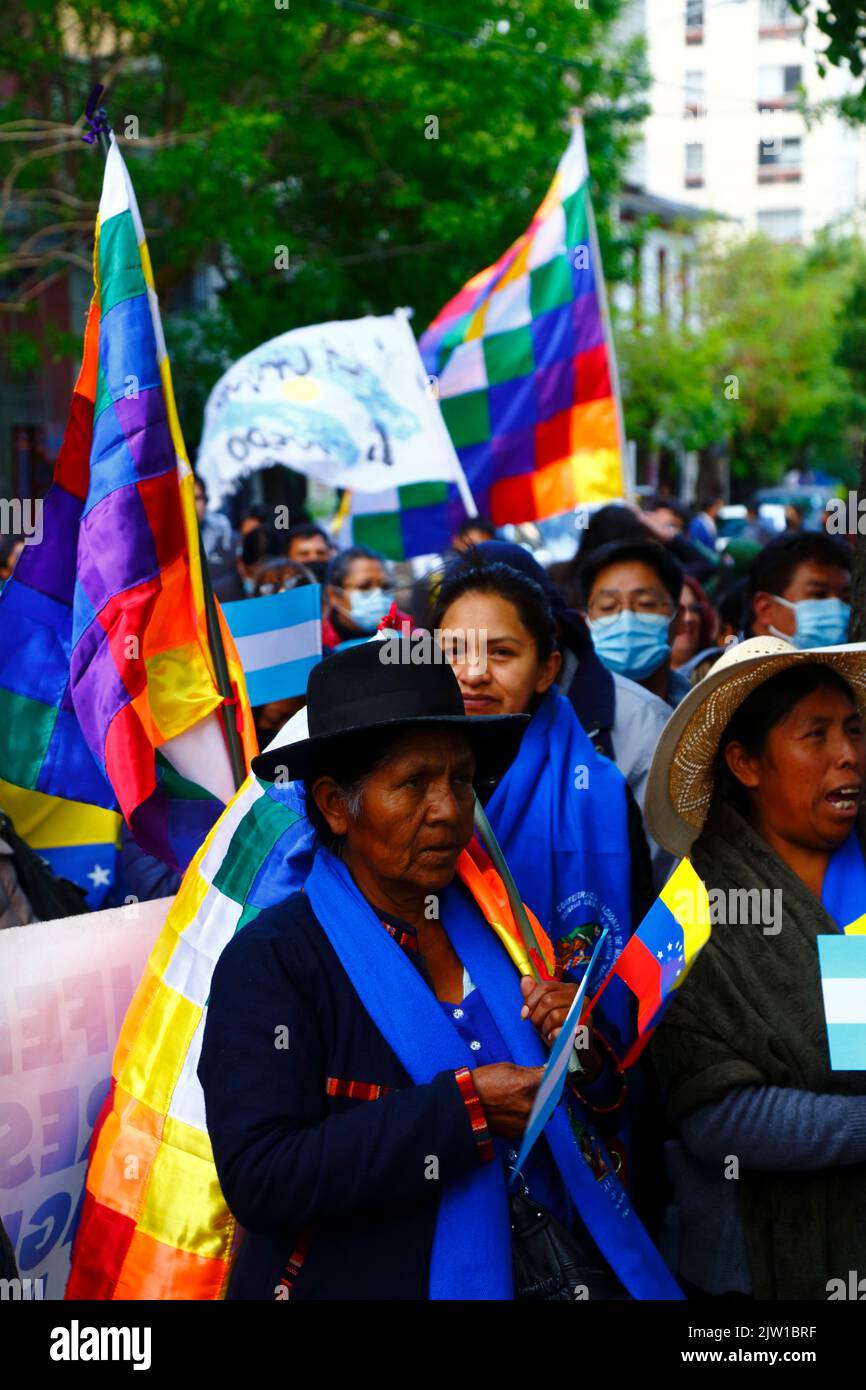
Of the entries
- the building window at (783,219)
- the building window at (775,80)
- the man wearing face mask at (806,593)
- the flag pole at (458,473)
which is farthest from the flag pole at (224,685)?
the building window at (783,219)

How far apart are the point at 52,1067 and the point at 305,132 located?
16378 millimetres

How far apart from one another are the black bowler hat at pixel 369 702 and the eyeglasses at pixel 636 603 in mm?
2522

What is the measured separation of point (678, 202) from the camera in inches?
1989

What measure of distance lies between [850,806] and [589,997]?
67 cm

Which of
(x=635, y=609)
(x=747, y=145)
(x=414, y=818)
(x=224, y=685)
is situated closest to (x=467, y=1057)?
(x=414, y=818)

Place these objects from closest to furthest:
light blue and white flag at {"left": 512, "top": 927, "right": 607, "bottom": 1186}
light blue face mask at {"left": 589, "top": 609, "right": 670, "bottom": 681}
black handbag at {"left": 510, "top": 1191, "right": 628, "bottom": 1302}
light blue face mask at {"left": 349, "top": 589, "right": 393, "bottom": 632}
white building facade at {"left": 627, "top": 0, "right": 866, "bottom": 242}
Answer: light blue and white flag at {"left": 512, "top": 927, "right": 607, "bottom": 1186} → black handbag at {"left": 510, "top": 1191, "right": 628, "bottom": 1302} → light blue face mask at {"left": 589, "top": 609, "right": 670, "bottom": 681} → light blue face mask at {"left": 349, "top": 589, "right": 393, "bottom": 632} → white building facade at {"left": 627, "top": 0, "right": 866, "bottom": 242}

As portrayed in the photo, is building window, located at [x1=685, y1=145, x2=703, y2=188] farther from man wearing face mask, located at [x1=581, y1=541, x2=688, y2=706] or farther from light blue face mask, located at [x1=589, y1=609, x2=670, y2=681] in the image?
light blue face mask, located at [x1=589, y1=609, x2=670, y2=681]

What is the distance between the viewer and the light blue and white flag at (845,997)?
264cm

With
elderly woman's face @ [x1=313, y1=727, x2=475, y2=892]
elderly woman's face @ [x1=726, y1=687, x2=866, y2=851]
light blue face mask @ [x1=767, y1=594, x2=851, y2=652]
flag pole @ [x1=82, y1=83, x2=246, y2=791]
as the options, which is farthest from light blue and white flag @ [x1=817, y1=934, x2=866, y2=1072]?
light blue face mask @ [x1=767, y1=594, x2=851, y2=652]

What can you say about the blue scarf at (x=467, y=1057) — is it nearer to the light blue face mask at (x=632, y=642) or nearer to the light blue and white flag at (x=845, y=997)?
the light blue and white flag at (x=845, y=997)

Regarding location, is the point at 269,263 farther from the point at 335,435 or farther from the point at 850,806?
the point at 850,806

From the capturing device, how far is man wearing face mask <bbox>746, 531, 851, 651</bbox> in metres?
5.28

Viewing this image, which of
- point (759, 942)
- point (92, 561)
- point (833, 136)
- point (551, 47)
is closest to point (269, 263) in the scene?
point (551, 47)

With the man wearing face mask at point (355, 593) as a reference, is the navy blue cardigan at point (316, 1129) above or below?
below
